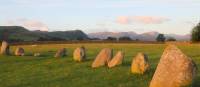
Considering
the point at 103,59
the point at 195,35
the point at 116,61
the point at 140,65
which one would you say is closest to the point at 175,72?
the point at 140,65

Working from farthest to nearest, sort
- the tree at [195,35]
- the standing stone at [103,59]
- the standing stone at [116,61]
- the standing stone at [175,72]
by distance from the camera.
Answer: the tree at [195,35], the standing stone at [103,59], the standing stone at [116,61], the standing stone at [175,72]

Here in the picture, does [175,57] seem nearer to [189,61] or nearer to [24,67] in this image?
[189,61]

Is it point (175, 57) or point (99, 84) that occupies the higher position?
point (175, 57)

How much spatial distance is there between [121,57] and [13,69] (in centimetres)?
950

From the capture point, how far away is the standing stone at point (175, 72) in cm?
2488

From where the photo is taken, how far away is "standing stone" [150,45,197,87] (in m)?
24.9

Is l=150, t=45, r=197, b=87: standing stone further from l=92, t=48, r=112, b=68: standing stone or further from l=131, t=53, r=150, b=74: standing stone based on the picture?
l=92, t=48, r=112, b=68: standing stone

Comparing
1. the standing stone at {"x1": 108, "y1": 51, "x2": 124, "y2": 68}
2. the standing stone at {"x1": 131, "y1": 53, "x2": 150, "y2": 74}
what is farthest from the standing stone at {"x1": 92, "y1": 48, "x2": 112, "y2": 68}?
the standing stone at {"x1": 131, "y1": 53, "x2": 150, "y2": 74}

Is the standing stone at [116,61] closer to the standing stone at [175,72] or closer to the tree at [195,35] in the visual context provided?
the standing stone at [175,72]

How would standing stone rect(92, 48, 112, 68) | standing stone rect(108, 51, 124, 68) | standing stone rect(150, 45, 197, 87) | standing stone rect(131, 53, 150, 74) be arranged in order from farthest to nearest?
standing stone rect(92, 48, 112, 68)
standing stone rect(108, 51, 124, 68)
standing stone rect(131, 53, 150, 74)
standing stone rect(150, 45, 197, 87)

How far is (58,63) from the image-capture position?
45031mm

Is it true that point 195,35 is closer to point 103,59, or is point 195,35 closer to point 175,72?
point 103,59

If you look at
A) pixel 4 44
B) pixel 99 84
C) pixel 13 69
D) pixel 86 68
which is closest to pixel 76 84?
pixel 99 84

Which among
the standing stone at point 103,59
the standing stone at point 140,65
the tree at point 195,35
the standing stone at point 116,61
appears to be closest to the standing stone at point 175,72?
the standing stone at point 140,65
